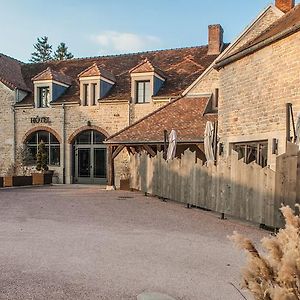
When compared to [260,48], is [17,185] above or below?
below

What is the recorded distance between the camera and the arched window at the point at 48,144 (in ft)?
76.3

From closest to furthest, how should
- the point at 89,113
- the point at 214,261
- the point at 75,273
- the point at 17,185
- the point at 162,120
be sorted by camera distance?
the point at 75,273 → the point at 214,261 → the point at 162,120 → the point at 17,185 → the point at 89,113

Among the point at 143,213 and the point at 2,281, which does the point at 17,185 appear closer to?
the point at 143,213

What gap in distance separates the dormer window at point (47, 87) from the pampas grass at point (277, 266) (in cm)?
2231

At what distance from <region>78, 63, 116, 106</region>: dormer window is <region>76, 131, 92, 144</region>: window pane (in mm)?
1743

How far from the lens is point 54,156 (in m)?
23.4

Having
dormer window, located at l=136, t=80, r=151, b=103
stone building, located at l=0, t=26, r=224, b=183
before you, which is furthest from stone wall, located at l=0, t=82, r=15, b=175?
dormer window, located at l=136, t=80, r=151, b=103

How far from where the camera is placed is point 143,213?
1052 centimetres

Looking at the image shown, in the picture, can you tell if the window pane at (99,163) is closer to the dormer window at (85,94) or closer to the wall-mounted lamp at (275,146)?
the dormer window at (85,94)

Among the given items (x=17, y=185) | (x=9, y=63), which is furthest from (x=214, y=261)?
(x=9, y=63)

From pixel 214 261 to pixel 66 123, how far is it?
1850cm

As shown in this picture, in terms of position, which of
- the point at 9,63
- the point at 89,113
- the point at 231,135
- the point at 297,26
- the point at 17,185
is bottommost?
the point at 17,185

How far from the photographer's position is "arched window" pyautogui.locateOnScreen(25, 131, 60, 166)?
23.3 m

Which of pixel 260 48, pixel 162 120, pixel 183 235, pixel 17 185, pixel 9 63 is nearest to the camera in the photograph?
pixel 183 235
